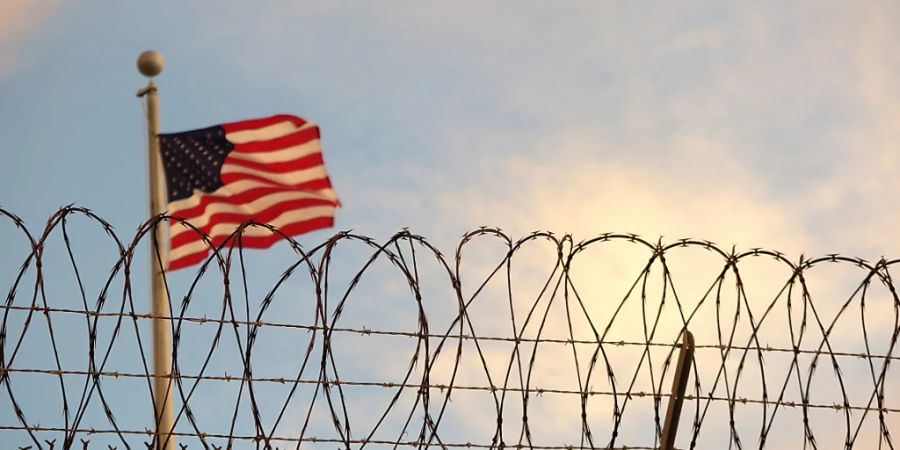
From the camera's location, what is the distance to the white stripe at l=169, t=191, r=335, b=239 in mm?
13719

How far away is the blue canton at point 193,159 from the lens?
13820 millimetres

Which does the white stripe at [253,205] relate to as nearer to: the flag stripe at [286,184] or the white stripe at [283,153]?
the flag stripe at [286,184]

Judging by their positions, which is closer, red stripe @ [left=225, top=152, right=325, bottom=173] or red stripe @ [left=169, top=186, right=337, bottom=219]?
red stripe @ [left=169, top=186, right=337, bottom=219]

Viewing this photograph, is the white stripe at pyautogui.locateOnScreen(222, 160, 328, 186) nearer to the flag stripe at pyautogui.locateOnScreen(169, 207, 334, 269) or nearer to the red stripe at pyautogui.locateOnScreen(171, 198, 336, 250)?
the red stripe at pyautogui.locateOnScreen(171, 198, 336, 250)

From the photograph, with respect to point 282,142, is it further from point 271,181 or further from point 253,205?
point 253,205

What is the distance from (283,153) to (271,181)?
473 millimetres

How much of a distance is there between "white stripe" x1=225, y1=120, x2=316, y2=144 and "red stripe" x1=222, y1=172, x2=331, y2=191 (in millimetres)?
451

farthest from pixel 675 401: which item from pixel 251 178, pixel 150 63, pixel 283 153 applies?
pixel 150 63

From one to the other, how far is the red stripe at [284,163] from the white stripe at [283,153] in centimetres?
4

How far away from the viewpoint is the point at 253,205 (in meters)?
14.1

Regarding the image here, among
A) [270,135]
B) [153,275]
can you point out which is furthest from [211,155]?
[153,275]

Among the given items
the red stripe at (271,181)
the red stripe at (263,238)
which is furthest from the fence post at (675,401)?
the red stripe at (271,181)

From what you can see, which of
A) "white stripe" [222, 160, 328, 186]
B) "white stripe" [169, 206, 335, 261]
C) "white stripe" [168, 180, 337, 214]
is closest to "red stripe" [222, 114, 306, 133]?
"white stripe" [222, 160, 328, 186]

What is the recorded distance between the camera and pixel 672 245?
6.58 metres
